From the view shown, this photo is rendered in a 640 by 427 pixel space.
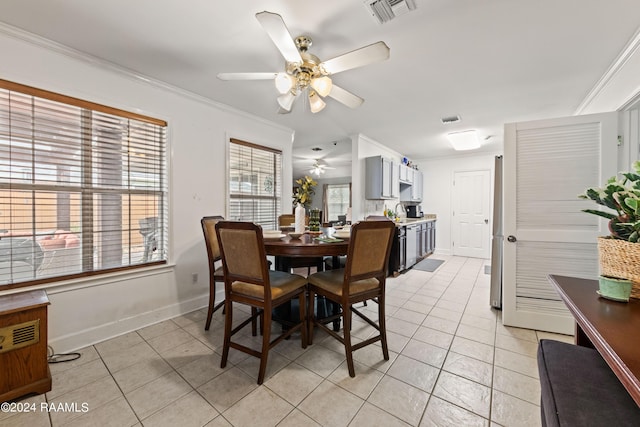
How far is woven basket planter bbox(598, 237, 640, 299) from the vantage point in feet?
3.20

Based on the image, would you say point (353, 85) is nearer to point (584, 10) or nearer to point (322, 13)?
point (322, 13)

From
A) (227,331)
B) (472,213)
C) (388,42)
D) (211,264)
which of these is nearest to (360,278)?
(227,331)

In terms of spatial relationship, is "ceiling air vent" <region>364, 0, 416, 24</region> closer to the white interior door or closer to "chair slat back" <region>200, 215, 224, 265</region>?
"chair slat back" <region>200, 215, 224, 265</region>

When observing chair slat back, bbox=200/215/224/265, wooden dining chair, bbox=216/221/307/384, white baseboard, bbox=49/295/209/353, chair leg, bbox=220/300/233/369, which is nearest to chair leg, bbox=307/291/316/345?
wooden dining chair, bbox=216/221/307/384

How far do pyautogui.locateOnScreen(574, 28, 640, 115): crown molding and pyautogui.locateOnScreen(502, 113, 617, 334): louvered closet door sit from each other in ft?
1.02

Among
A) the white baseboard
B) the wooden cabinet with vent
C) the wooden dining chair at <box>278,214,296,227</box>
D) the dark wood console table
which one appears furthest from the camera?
the wooden dining chair at <box>278,214,296,227</box>

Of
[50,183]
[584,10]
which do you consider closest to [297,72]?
[584,10]

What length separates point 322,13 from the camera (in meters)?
1.65

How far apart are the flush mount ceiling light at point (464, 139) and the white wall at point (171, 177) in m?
3.32

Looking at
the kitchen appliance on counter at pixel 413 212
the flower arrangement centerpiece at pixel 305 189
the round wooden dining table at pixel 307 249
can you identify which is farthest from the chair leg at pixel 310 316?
the flower arrangement centerpiece at pixel 305 189

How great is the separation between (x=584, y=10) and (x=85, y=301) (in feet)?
14.1

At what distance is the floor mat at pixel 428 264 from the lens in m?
4.84

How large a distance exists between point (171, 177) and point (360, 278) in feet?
7.39

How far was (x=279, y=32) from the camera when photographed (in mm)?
1463
